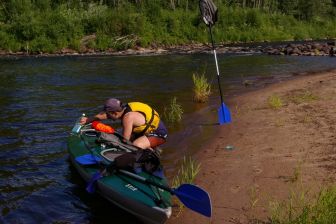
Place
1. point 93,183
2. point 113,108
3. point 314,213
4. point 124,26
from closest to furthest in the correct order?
1. point 314,213
2. point 93,183
3. point 113,108
4. point 124,26

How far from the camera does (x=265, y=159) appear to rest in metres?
7.01

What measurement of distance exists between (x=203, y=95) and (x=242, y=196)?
685 centimetres

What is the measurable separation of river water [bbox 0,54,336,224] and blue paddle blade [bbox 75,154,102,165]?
0.50 meters

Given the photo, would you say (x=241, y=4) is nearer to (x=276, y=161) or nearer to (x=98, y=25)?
(x=98, y=25)

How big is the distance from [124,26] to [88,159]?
30875mm

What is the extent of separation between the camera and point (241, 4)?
5934cm

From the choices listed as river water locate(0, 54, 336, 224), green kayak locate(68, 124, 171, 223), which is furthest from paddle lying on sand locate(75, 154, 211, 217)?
river water locate(0, 54, 336, 224)

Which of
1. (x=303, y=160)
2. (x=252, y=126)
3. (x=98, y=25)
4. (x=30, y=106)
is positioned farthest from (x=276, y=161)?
(x=98, y=25)

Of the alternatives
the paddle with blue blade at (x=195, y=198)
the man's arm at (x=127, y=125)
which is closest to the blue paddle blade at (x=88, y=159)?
the man's arm at (x=127, y=125)

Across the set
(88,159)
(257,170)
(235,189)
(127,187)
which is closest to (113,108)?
(88,159)

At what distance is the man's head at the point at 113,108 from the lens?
6812 millimetres

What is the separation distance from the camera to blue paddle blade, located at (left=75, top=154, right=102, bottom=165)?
648cm

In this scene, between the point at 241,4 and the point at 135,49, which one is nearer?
the point at 135,49

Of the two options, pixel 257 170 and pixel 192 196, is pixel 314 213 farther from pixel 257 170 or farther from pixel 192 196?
pixel 257 170
